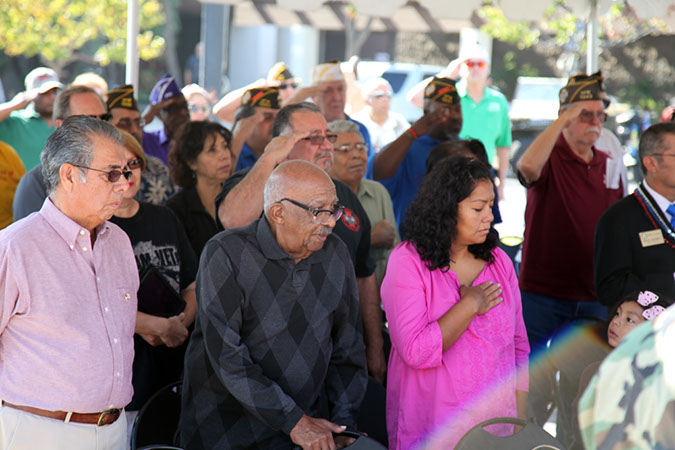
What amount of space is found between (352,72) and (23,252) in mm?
7072

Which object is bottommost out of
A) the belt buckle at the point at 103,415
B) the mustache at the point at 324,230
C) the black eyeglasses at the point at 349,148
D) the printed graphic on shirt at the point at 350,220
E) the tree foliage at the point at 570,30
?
the belt buckle at the point at 103,415

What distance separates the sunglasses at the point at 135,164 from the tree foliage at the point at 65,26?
52.3 ft

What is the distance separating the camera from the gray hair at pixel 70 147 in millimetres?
2309

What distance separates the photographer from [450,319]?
2812 mm

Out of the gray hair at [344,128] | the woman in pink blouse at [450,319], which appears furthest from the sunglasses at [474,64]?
the woman in pink blouse at [450,319]

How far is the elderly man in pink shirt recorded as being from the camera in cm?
217

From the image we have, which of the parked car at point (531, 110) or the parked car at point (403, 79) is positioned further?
the parked car at point (403, 79)

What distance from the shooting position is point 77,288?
2.26 metres

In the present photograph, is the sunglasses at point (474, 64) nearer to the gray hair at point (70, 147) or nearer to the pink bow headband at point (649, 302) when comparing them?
the pink bow headband at point (649, 302)

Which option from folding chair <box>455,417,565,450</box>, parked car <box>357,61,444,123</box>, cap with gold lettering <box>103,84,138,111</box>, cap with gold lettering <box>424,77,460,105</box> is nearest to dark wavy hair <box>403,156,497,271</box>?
folding chair <box>455,417,565,450</box>

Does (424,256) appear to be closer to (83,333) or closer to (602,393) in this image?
(83,333)

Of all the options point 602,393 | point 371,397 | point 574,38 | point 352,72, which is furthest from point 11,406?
point 574,38

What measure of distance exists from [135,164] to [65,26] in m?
17.9

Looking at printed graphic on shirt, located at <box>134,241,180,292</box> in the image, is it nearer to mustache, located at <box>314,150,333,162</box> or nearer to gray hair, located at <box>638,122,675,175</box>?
mustache, located at <box>314,150,333,162</box>
